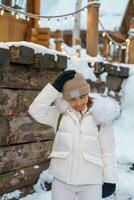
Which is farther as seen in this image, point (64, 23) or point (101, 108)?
point (64, 23)

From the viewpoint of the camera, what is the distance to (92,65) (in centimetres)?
768

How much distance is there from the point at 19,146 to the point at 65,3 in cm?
2045

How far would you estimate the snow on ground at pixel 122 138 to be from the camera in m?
5.46

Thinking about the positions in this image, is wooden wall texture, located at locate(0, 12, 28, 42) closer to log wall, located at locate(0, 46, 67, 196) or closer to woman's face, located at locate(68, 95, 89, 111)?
log wall, located at locate(0, 46, 67, 196)

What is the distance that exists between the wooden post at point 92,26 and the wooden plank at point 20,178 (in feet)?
10.5

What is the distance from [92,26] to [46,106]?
200 inches

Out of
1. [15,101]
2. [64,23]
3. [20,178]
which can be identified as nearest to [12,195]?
[20,178]

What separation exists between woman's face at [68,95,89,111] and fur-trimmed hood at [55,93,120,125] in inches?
1.6

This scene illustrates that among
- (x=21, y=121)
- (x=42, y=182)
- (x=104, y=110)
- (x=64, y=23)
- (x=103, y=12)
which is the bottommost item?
(x=42, y=182)

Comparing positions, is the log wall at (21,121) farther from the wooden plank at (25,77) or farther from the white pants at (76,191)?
the white pants at (76,191)

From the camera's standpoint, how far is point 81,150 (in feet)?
10.5

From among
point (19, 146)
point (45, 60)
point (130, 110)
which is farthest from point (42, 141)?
point (130, 110)

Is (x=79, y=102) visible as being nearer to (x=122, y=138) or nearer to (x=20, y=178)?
(x=20, y=178)

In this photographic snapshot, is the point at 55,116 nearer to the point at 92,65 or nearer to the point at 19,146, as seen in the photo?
the point at 19,146
